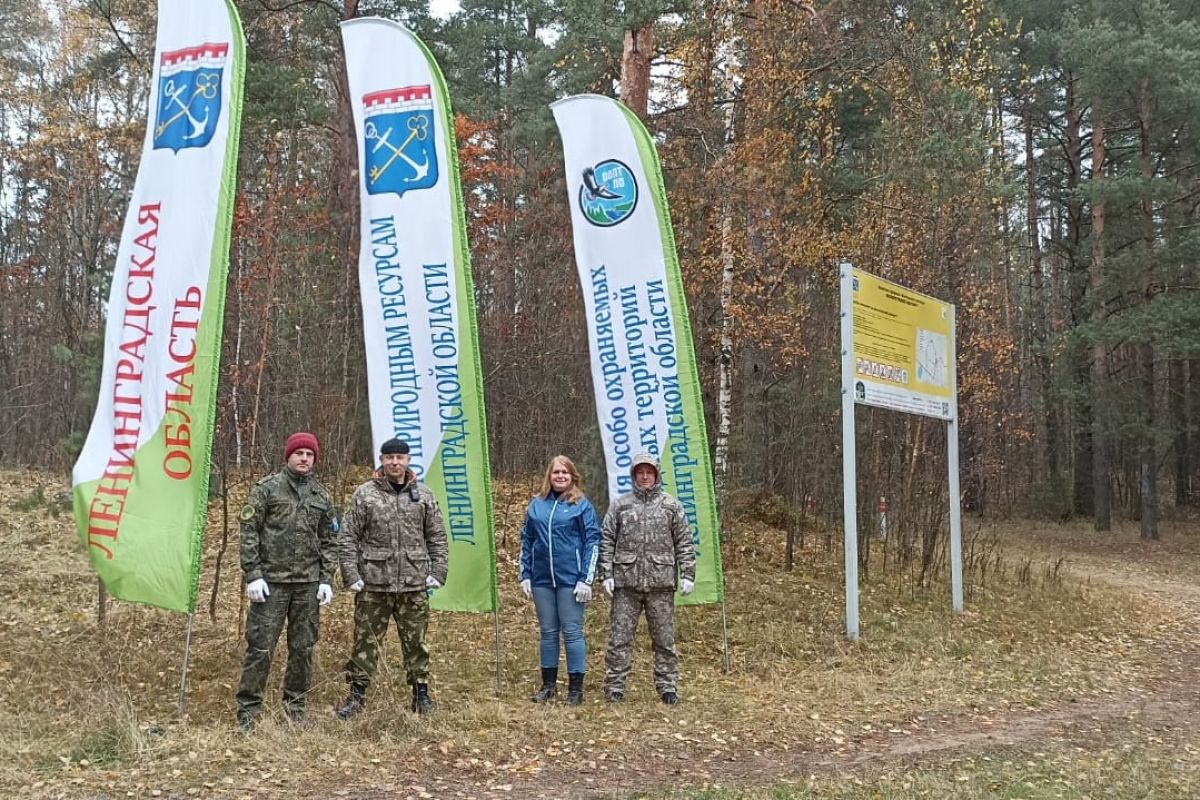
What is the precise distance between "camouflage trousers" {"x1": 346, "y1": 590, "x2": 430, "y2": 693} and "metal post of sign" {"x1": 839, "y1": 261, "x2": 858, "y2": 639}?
14.9ft

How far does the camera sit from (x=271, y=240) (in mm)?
11078

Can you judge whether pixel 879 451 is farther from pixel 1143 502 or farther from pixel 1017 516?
pixel 1017 516

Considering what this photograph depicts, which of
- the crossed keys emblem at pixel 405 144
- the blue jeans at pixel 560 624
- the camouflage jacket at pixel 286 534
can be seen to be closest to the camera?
the camouflage jacket at pixel 286 534

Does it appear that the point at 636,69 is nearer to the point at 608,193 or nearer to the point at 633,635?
the point at 608,193

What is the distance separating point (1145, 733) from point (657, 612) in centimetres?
340

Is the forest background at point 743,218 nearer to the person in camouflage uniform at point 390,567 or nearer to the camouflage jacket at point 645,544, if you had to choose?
the person in camouflage uniform at point 390,567

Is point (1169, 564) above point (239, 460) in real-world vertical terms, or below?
below

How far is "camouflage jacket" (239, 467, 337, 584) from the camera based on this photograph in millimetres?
5648

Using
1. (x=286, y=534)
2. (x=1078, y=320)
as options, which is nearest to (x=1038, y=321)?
(x=1078, y=320)

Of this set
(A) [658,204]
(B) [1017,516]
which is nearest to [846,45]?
(A) [658,204]

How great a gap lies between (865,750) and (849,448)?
148 inches

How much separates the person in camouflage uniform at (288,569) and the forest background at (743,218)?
271 centimetres

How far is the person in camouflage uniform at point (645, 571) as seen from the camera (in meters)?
6.61

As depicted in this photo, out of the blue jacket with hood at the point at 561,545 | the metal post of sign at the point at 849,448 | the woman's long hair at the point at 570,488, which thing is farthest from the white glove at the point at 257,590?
the metal post of sign at the point at 849,448
